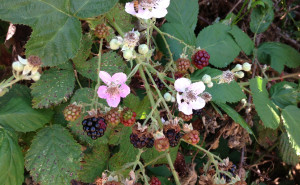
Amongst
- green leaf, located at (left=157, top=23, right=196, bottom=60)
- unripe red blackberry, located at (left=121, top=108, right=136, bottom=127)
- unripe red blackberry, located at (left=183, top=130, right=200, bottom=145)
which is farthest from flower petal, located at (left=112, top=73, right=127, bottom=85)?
green leaf, located at (left=157, top=23, right=196, bottom=60)

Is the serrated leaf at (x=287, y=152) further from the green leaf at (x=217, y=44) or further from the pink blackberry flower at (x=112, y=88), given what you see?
the pink blackberry flower at (x=112, y=88)

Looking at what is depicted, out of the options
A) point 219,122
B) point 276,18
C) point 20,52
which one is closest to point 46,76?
point 20,52

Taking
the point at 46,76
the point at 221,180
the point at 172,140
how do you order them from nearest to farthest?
1. the point at 172,140
2. the point at 221,180
3. the point at 46,76

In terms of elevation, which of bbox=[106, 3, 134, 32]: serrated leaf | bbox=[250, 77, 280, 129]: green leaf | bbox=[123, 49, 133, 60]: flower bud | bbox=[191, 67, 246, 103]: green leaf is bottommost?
bbox=[250, 77, 280, 129]: green leaf

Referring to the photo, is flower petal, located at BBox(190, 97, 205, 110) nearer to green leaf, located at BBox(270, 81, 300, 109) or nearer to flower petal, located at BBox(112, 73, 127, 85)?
flower petal, located at BBox(112, 73, 127, 85)

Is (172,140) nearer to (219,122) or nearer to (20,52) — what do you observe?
(219,122)

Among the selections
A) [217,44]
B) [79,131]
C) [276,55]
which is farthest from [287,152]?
[79,131]

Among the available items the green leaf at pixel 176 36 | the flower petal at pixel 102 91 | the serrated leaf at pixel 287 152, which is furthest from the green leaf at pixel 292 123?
the flower petal at pixel 102 91
